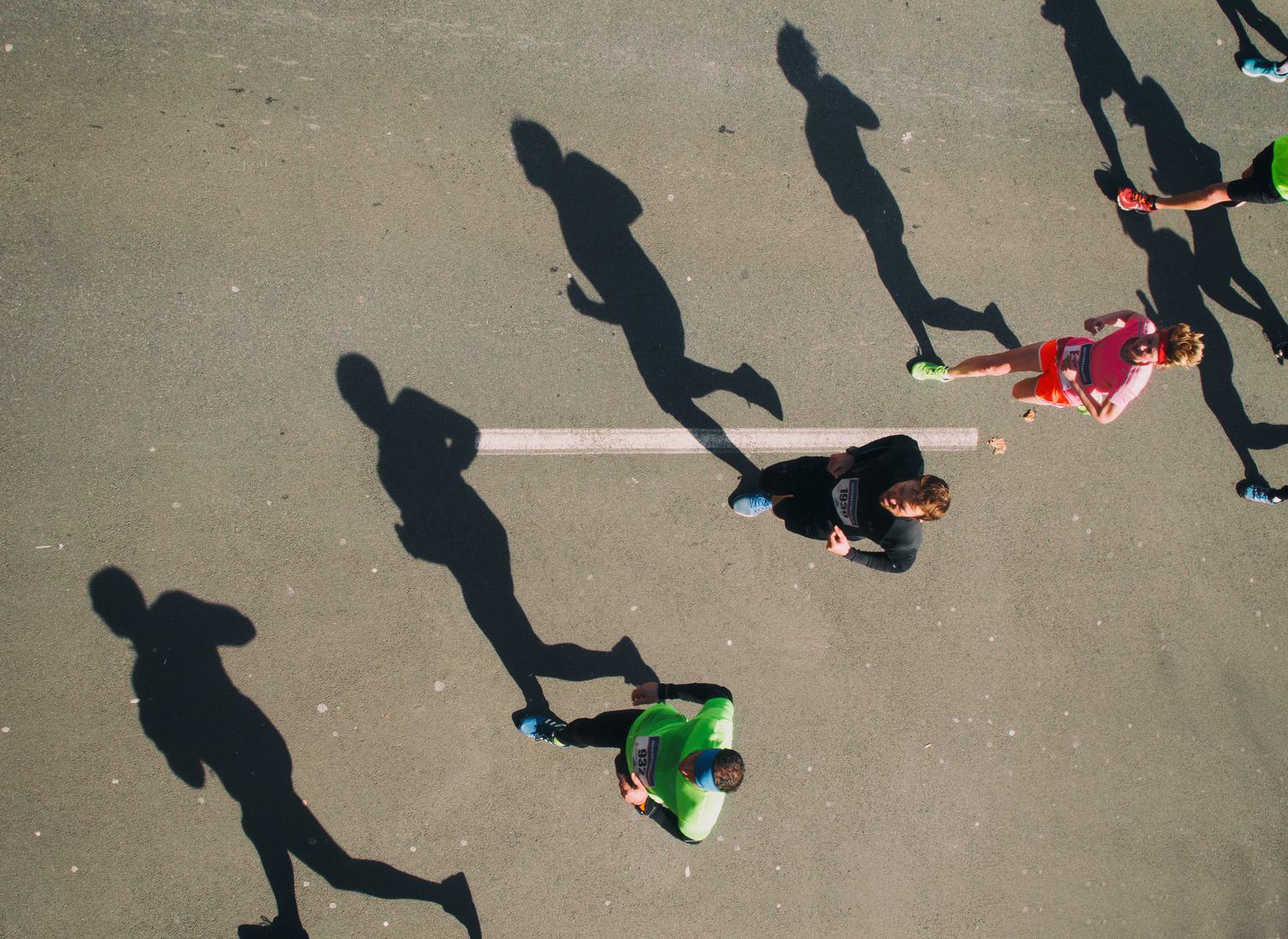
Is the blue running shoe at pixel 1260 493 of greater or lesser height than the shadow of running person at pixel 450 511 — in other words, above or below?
above

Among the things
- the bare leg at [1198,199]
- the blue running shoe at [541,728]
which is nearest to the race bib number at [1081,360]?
the bare leg at [1198,199]

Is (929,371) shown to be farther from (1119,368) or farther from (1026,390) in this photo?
(1119,368)

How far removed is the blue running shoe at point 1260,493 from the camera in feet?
19.9

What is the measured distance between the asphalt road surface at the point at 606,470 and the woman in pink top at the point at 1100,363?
598mm

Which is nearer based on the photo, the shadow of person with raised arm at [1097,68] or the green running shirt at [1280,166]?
the green running shirt at [1280,166]

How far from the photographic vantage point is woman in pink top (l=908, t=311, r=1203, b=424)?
4.36 metres

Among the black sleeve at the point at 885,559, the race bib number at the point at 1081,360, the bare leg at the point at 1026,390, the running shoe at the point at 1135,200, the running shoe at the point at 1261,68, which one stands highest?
the running shoe at the point at 1261,68

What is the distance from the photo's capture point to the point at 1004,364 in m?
5.30

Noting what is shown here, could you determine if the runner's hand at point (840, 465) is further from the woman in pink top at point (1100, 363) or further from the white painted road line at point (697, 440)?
the woman in pink top at point (1100, 363)

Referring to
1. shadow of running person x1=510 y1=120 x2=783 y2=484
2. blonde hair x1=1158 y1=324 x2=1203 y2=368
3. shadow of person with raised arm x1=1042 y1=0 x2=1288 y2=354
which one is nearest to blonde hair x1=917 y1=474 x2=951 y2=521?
blonde hair x1=1158 y1=324 x2=1203 y2=368

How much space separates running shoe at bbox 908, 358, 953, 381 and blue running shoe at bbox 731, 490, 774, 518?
1695mm

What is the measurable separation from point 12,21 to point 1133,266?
9.26 m

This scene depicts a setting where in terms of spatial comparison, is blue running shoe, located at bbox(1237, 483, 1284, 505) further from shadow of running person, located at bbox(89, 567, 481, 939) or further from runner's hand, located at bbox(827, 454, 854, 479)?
shadow of running person, located at bbox(89, 567, 481, 939)

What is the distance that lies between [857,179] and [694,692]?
14.5 ft
